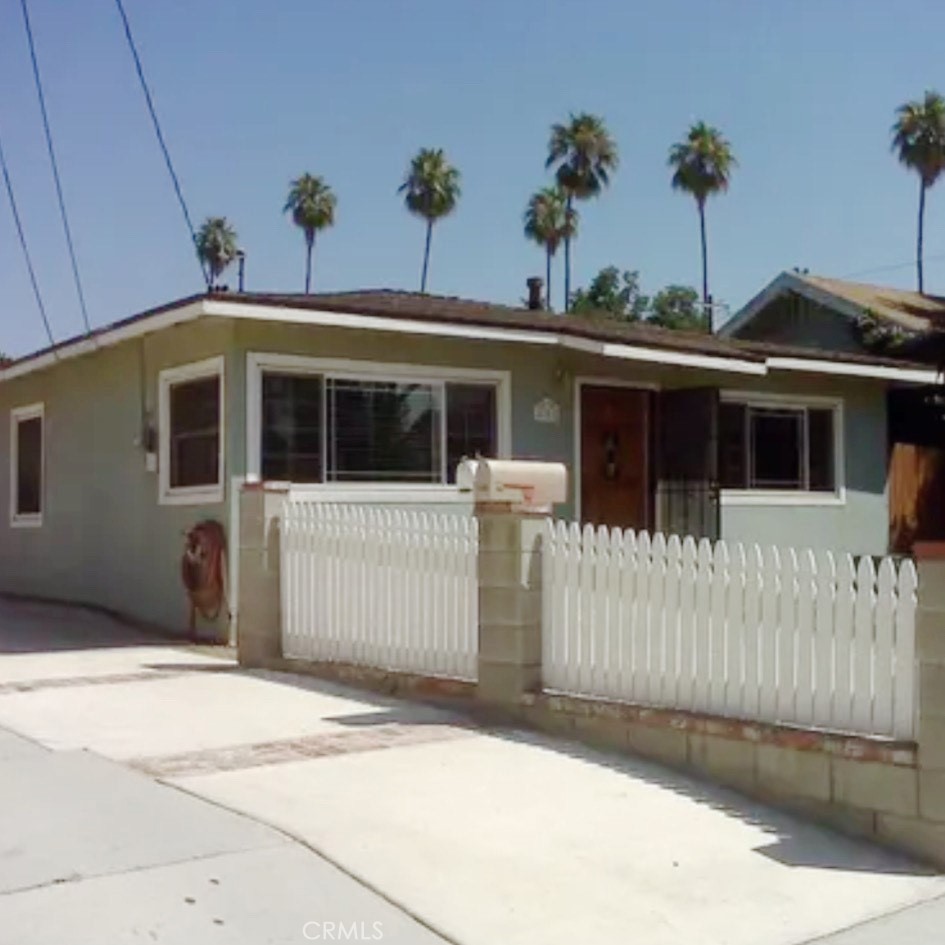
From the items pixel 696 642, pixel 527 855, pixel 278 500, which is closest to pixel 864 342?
pixel 278 500

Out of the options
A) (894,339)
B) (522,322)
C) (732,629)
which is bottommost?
(732,629)

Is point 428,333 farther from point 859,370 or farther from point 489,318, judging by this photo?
point 859,370

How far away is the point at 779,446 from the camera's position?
610 inches

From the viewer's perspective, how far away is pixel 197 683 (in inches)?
355

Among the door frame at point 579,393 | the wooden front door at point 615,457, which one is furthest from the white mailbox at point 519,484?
the wooden front door at point 615,457

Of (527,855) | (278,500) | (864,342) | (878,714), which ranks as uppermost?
(864,342)

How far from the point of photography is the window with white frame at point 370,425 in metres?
11.5

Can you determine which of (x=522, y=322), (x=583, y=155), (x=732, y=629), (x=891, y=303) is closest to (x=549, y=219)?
(x=583, y=155)

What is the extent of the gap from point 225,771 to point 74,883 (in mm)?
1661

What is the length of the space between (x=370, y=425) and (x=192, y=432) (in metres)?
1.63

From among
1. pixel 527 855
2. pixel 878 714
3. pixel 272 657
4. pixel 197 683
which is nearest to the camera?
pixel 527 855

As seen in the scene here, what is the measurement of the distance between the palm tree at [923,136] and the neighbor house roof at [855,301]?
1095cm

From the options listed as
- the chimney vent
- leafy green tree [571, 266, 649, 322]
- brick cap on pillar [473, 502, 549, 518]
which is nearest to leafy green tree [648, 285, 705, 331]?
leafy green tree [571, 266, 649, 322]

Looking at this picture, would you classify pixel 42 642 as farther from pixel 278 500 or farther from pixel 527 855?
pixel 527 855
